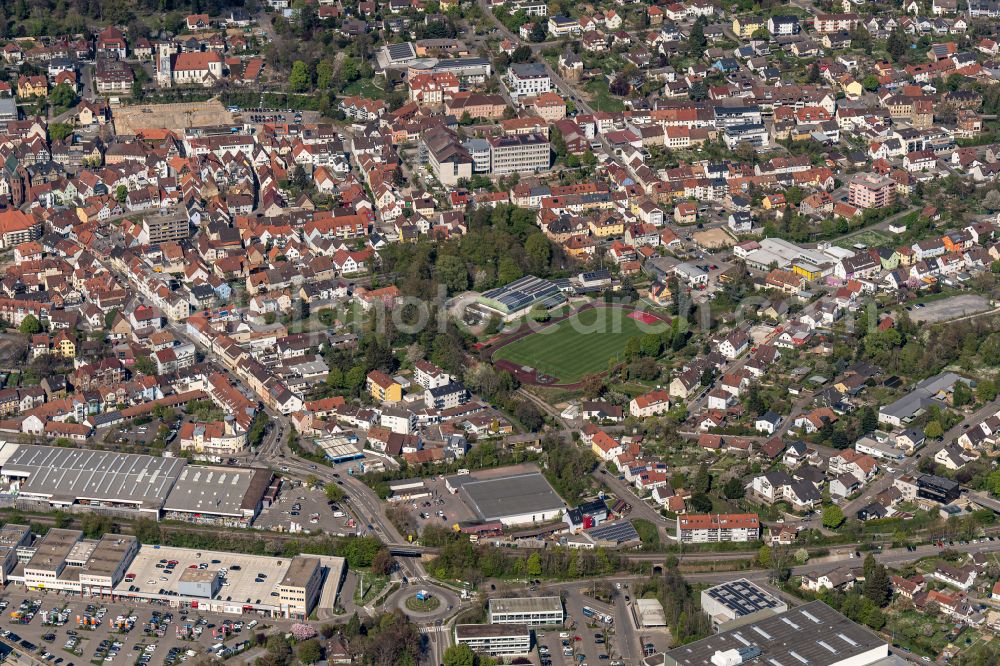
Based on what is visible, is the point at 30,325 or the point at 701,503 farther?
the point at 30,325

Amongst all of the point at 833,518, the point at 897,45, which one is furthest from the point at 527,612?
the point at 897,45

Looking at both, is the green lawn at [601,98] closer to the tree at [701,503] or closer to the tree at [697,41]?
the tree at [697,41]

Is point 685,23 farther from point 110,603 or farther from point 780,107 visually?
point 110,603

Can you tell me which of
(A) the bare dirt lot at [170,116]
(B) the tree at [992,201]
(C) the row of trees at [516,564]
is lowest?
(C) the row of trees at [516,564]

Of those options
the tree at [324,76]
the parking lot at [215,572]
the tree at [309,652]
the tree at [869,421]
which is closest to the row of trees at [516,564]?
the parking lot at [215,572]

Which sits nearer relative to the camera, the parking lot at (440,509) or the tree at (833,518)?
the tree at (833,518)

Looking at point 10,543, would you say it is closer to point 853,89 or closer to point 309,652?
point 309,652
